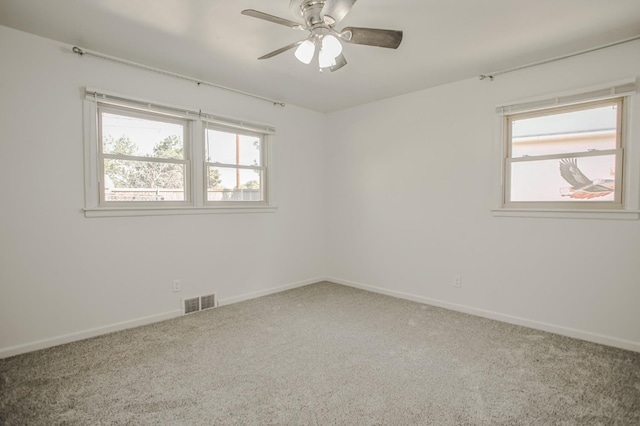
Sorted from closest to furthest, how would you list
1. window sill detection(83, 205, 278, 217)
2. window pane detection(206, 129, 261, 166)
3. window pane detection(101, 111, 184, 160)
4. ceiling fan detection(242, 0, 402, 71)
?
ceiling fan detection(242, 0, 402, 71) → window sill detection(83, 205, 278, 217) → window pane detection(101, 111, 184, 160) → window pane detection(206, 129, 261, 166)

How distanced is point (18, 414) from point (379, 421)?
196 centimetres

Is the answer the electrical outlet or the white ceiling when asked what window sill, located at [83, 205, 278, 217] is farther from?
the electrical outlet

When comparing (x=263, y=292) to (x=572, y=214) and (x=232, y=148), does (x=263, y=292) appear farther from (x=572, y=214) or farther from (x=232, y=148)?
(x=572, y=214)

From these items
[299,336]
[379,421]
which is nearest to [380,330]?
[299,336]

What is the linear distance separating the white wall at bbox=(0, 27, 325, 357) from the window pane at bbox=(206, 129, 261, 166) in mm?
262

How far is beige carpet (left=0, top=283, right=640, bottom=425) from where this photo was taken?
1804 millimetres

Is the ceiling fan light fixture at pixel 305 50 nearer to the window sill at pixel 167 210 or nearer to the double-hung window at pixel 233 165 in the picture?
the double-hung window at pixel 233 165

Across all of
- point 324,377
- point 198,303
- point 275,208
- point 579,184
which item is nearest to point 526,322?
point 579,184

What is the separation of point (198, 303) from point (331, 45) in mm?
2827

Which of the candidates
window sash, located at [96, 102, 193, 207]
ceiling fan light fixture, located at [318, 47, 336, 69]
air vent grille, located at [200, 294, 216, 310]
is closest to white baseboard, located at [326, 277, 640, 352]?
air vent grille, located at [200, 294, 216, 310]

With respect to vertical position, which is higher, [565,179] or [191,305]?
[565,179]

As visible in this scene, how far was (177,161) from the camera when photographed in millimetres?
3369

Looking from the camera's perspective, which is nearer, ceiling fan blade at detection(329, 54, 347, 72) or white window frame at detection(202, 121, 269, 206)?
ceiling fan blade at detection(329, 54, 347, 72)

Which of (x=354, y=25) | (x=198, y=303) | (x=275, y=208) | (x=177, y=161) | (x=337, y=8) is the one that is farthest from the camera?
(x=275, y=208)
